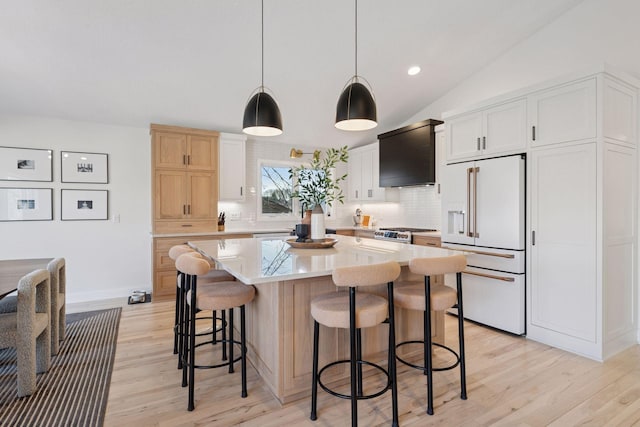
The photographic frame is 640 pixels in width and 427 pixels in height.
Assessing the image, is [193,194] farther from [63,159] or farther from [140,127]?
[63,159]

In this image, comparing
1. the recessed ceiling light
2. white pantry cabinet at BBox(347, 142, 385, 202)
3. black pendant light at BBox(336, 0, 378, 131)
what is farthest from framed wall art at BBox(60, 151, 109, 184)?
the recessed ceiling light

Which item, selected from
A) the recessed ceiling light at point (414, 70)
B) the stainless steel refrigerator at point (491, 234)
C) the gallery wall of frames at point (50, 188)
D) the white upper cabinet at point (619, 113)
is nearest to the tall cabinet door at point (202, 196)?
the gallery wall of frames at point (50, 188)

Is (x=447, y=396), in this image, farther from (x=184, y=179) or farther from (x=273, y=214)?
(x=273, y=214)

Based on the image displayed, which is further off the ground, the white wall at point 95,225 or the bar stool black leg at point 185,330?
the white wall at point 95,225

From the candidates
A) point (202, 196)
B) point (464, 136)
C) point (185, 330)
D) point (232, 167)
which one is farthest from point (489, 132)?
point (202, 196)

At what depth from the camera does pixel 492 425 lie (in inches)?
74.2

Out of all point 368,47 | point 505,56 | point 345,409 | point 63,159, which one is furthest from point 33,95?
point 505,56

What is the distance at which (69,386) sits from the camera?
2.28m

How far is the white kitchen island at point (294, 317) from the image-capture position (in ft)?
6.68

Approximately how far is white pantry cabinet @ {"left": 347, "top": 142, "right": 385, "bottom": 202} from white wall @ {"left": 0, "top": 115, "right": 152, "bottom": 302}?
11.4 ft

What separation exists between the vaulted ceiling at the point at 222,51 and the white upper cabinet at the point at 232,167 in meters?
0.40

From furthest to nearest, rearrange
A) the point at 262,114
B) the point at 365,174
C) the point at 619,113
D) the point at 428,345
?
the point at 365,174, the point at 619,113, the point at 262,114, the point at 428,345

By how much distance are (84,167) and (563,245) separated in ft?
18.4

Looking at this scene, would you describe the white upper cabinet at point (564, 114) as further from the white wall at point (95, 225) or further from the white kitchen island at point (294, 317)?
the white wall at point (95, 225)
